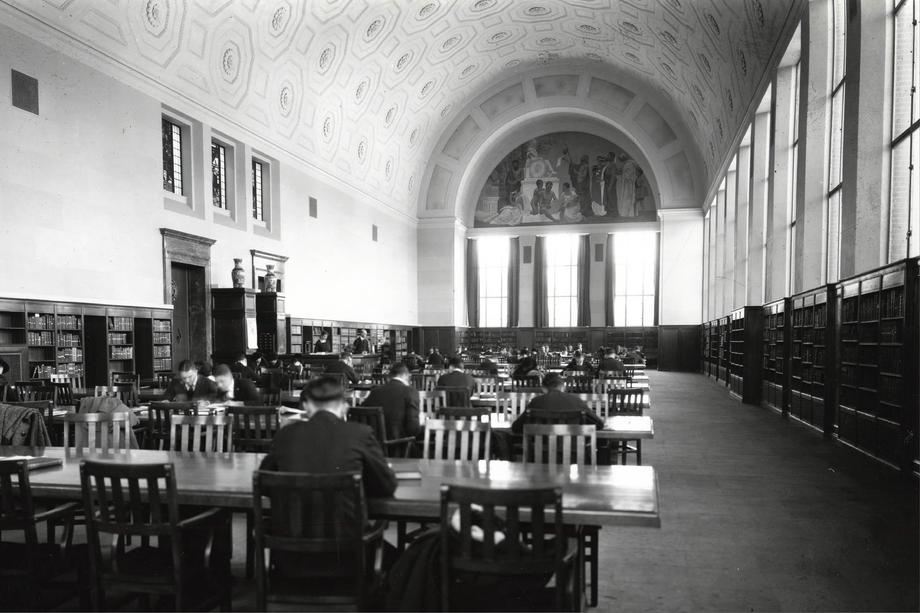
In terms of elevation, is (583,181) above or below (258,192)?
above

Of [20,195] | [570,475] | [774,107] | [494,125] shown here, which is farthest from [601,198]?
[570,475]

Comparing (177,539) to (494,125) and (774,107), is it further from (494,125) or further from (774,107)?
(494,125)

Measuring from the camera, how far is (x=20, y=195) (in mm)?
9672

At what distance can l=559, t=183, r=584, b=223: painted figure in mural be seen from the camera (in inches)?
1082

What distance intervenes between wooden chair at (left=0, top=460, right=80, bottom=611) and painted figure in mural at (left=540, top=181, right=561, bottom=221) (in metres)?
25.2

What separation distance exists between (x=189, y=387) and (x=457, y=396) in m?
3.01

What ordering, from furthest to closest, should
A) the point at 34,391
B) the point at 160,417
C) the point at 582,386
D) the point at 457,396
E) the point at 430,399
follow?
the point at 582,386 < the point at 34,391 < the point at 457,396 < the point at 430,399 < the point at 160,417

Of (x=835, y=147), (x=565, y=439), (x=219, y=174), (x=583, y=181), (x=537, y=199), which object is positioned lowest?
(x=565, y=439)

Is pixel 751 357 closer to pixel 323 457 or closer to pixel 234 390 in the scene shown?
pixel 234 390

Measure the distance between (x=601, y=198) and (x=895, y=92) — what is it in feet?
63.4

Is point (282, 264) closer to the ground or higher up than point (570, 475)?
higher up

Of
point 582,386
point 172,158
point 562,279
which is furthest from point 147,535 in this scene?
point 562,279

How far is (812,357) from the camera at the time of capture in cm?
994

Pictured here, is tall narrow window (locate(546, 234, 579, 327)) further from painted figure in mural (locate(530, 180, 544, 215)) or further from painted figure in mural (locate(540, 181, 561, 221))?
painted figure in mural (locate(530, 180, 544, 215))
